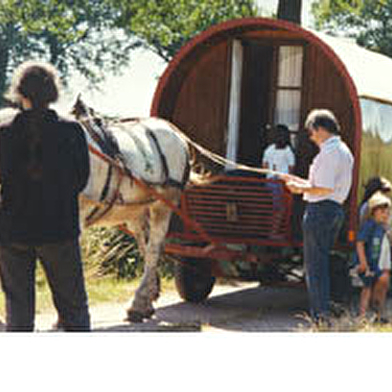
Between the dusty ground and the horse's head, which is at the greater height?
the horse's head

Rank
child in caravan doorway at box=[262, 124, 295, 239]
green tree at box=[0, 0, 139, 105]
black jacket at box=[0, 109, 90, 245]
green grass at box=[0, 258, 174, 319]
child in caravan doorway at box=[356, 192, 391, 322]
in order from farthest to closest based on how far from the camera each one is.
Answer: green tree at box=[0, 0, 139, 105], child in caravan doorway at box=[262, 124, 295, 239], green grass at box=[0, 258, 174, 319], child in caravan doorway at box=[356, 192, 391, 322], black jacket at box=[0, 109, 90, 245]

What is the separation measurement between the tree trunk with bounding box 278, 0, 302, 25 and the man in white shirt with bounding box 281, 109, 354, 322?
9.30 metres

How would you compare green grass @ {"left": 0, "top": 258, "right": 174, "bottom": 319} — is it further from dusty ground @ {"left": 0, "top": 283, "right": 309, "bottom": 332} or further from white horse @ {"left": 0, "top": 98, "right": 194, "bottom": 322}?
white horse @ {"left": 0, "top": 98, "right": 194, "bottom": 322}

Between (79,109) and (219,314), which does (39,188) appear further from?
(219,314)

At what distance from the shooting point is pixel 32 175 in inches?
231

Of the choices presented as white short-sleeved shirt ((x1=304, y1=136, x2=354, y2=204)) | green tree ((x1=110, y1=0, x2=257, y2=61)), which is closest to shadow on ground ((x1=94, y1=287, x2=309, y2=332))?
white short-sleeved shirt ((x1=304, y1=136, x2=354, y2=204))

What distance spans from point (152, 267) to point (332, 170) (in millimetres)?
2604

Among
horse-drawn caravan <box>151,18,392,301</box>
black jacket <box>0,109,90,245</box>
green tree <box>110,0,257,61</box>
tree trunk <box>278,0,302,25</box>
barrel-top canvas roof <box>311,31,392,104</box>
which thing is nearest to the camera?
black jacket <box>0,109,90,245</box>

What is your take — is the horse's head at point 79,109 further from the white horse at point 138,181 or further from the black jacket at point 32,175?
the black jacket at point 32,175

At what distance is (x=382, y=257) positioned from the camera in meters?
9.77

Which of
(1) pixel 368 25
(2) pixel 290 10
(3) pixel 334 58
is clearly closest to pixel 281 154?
(3) pixel 334 58

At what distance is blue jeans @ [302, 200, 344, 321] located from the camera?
28.3 feet

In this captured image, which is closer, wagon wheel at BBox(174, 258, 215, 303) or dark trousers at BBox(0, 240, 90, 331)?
dark trousers at BBox(0, 240, 90, 331)
